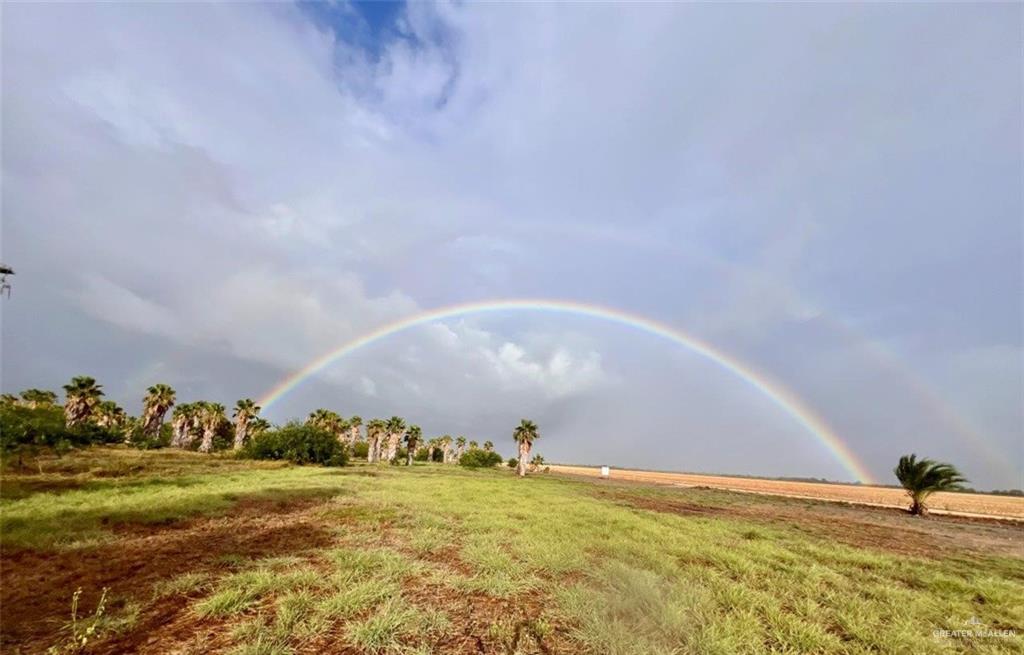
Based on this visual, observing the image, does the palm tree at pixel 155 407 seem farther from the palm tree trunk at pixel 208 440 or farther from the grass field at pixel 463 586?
the grass field at pixel 463 586

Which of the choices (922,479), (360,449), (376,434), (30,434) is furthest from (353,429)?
(922,479)

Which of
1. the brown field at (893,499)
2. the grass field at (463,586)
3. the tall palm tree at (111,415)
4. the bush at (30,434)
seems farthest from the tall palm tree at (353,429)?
the grass field at (463,586)

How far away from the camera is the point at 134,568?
8.06 meters

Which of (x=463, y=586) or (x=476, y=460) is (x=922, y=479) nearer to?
(x=463, y=586)

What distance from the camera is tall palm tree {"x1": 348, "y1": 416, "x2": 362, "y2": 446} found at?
94.1m

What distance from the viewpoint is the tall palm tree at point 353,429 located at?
9406 cm

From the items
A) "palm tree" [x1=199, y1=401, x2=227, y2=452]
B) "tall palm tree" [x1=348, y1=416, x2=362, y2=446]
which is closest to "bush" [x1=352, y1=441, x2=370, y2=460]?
"tall palm tree" [x1=348, y1=416, x2=362, y2=446]

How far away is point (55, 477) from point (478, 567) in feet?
88.5

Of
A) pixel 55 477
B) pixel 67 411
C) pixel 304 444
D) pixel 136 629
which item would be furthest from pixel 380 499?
pixel 67 411

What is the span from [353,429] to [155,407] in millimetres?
36502

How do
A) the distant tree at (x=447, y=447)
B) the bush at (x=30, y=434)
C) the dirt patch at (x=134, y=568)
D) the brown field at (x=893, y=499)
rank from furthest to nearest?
the distant tree at (x=447, y=447) < the brown field at (x=893, y=499) < the bush at (x=30, y=434) < the dirt patch at (x=134, y=568)

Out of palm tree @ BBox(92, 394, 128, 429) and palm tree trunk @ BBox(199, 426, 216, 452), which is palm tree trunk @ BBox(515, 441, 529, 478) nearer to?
palm tree trunk @ BBox(199, 426, 216, 452)

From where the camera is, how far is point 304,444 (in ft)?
170

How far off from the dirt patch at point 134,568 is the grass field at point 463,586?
5 centimetres
